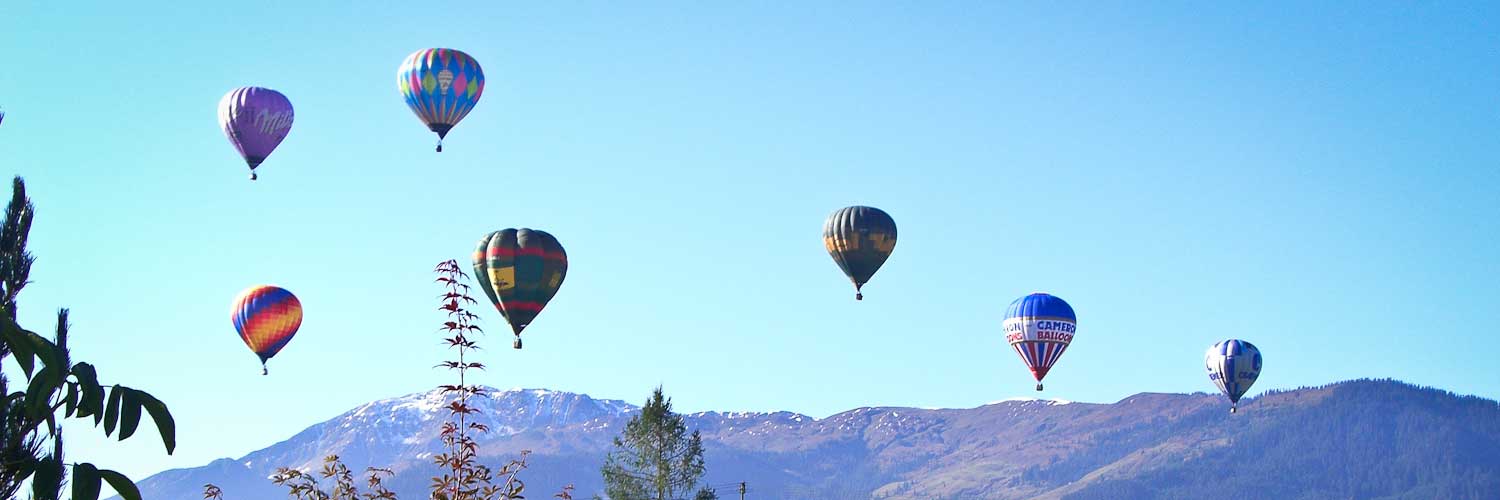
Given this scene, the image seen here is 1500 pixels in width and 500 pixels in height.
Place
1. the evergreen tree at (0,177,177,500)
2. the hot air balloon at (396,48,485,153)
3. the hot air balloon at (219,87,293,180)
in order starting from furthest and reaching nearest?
the hot air balloon at (219,87,293,180), the hot air balloon at (396,48,485,153), the evergreen tree at (0,177,177,500)

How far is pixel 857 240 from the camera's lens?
95688 mm

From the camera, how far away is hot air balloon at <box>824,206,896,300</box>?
314ft

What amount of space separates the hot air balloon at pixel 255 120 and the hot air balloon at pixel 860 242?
26598 mm

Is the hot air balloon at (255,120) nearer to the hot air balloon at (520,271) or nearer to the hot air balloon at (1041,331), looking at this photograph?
the hot air balloon at (520,271)

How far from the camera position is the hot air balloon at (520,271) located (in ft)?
235

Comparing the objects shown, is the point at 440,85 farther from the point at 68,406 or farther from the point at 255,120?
the point at 68,406

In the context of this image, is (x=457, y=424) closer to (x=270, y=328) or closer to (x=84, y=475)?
(x=84, y=475)

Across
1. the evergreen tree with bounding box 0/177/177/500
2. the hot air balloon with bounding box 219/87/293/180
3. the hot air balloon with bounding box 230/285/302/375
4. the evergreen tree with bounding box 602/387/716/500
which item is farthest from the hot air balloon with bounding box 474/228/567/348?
the evergreen tree with bounding box 0/177/177/500

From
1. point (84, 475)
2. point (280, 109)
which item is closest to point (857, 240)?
point (280, 109)

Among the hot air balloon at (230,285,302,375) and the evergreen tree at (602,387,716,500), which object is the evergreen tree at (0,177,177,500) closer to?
the evergreen tree at (602,387,716,500)

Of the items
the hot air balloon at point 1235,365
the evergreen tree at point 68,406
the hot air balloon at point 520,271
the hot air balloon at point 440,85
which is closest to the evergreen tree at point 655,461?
the hot air balloon at point 520,271

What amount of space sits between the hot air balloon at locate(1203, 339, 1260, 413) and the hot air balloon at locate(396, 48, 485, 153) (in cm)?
8413

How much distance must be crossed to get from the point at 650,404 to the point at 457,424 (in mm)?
60551

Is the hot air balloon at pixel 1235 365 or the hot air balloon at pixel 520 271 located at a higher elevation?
the hot air balloon at pixel 1235 365
